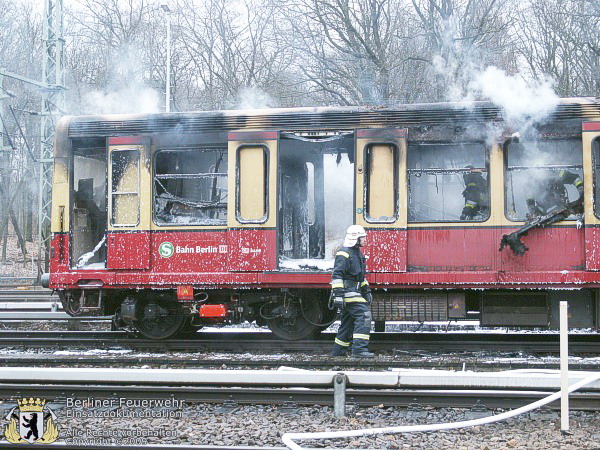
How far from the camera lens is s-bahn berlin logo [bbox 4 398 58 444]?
214 inches

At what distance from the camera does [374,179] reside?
32.2 ft

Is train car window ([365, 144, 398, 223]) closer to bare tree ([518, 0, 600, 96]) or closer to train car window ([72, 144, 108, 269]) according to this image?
train car window ([72, 144, 108, 269])

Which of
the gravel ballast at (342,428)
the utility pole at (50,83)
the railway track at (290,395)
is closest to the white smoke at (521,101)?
the railway track at (290,395)

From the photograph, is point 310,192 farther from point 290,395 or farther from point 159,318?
point 290,395

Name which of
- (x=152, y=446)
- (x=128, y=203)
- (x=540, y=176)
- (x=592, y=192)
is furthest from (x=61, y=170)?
(x=592, y=192)

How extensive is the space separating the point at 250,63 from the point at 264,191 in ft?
57.6

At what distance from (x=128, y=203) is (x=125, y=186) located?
27 centimetres

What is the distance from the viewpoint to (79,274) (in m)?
10.4

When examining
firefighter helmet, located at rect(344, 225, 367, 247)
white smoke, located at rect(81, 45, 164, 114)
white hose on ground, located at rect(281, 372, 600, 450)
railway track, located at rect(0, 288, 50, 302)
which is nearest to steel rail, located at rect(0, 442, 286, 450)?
white hose on ground, located at rect(281, 372, 600, 450)

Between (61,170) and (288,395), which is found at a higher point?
(61,170)

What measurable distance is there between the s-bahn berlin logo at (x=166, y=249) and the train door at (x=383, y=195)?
9.13 ft

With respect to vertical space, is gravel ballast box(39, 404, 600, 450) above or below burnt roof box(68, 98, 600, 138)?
below

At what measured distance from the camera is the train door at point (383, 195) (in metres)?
9.69

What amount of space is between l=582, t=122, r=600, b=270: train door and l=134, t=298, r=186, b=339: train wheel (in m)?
5.92
